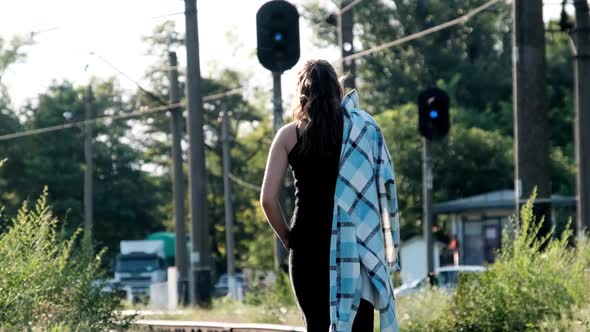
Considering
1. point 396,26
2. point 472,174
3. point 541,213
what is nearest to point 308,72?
point 541,213

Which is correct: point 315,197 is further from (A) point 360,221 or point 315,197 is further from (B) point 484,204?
(B) point 484,204

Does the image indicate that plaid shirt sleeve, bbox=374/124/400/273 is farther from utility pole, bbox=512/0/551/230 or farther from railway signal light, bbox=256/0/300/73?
utility pole, bbox=512/0/551/230

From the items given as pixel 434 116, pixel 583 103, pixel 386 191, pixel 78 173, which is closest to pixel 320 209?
pixel 386 191

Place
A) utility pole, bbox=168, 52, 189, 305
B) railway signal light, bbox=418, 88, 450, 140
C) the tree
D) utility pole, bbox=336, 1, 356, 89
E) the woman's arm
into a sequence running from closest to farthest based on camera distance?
1. the woman's arm
2. railway signal light, bbox=418, 88, 450, 140
3. utility pole, bbox=336, 1, 356, 89
4. utility pole, bbox=168, 52, 189, 305
5. the tree

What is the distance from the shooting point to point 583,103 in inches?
1005

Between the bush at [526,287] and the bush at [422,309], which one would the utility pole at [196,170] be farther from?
the bush at [526,287]

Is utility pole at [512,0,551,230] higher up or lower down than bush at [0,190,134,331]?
higher up

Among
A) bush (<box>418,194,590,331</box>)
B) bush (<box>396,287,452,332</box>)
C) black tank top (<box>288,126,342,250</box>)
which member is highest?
black tank top (<box>288,126,342,250</box>)

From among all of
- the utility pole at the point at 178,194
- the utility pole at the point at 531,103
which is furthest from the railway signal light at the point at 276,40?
the utility pole at the point at 178,194

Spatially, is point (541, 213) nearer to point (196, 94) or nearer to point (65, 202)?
point (196, 94)

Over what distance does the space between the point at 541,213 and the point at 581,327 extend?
5996 mm

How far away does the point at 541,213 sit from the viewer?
52.6ft

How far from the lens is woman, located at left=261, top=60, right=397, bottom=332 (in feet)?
21.1

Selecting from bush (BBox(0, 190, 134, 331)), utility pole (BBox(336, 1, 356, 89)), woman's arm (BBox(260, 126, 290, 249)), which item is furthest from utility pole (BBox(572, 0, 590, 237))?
woman's arm (BBox(260, 126, 290, 249))
